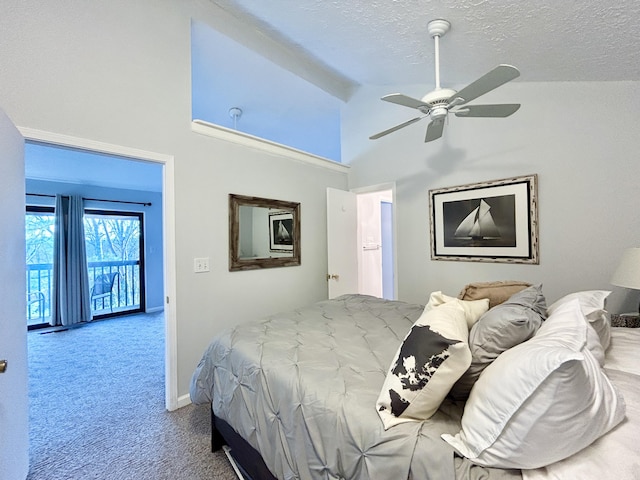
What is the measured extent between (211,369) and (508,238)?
9.07 ft

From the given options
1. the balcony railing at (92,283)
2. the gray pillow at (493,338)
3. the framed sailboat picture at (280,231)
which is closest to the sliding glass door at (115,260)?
the balcony railing at (92,283)

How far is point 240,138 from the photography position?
2.88 meters

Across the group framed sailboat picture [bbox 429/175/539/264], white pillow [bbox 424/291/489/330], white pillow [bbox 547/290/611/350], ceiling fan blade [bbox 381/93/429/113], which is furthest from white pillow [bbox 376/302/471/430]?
framed sailboat picture [bbox 429/175/539/264]

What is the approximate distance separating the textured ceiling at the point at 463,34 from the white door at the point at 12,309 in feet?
6.96

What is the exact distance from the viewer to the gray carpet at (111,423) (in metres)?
1.69

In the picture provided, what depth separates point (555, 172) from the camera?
7.98 ft

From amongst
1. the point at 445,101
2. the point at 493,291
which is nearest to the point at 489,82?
the point at 445,101

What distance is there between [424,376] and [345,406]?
33 cm

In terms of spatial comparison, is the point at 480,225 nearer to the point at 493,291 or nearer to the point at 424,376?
the point at 493,291

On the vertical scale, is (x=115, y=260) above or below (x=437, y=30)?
below

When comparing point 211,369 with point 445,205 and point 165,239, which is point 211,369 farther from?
point 445,205

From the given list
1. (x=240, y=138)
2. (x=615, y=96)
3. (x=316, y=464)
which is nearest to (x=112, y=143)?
(x=240, y=138)

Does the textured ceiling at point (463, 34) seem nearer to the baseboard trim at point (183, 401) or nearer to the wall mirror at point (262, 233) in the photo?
the wall mirror at point (262, 233)

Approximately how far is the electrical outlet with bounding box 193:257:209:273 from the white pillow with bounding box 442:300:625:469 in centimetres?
227
